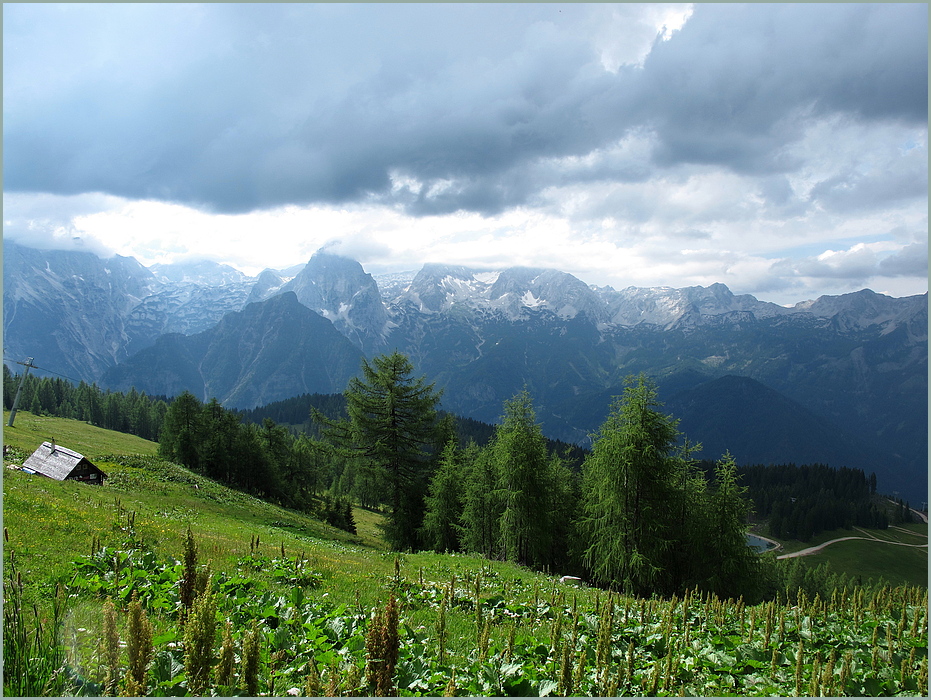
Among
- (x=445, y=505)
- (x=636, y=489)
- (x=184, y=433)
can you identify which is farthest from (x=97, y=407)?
(x=636, y=489)

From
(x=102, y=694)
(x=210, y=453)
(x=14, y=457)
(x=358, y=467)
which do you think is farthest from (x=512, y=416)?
(x=210, y=453)

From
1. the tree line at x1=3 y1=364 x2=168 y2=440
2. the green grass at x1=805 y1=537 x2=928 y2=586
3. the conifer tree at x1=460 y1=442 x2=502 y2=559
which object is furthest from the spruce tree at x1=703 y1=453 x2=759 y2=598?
the green grass at x1=805 y1=537 x2=928 y2=586

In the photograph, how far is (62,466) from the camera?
2941 centimetres

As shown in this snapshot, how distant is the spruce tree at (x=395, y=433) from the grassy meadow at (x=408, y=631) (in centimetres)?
2126

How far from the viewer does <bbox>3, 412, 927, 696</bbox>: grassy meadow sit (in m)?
6.24

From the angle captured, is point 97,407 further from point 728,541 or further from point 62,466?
point 728,541

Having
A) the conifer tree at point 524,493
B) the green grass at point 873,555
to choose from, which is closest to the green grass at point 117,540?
the conifer tree at point 524,493

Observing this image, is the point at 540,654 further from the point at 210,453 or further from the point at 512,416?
the point at 210,453

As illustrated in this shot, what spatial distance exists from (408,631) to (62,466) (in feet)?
105

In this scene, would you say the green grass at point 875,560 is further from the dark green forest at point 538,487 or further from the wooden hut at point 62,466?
the wooden hut at point 62,466

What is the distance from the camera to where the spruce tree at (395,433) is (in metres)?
36.4

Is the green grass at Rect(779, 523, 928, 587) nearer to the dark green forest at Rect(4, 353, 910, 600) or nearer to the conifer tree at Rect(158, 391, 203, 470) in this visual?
the dark green forest at Rect(4, 353, 910, 600)

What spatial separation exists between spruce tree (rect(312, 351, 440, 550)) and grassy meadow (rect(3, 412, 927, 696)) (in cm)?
2126

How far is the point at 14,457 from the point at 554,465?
129 ft
